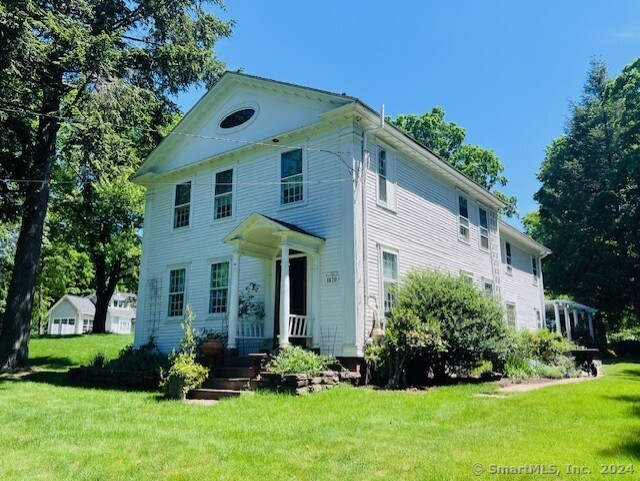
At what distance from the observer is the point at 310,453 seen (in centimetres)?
509

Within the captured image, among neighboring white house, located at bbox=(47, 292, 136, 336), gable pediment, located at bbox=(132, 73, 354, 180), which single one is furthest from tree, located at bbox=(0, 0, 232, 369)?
neighboring white house, located at bbox=(47, 292, 136, 336)

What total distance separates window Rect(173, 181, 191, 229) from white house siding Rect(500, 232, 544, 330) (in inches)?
501

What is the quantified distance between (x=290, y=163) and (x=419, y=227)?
169 inches

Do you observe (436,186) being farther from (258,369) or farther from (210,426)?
(210,426)

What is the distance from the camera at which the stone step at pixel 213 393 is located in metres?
A: 9.38

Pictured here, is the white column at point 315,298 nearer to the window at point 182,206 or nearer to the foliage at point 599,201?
the window at point 182,206

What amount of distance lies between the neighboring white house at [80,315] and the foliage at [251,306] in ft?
138

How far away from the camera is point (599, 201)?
29.3m

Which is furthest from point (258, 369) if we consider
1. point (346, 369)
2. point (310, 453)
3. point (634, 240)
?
point (634, 240)

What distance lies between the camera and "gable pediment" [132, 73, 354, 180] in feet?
42.9

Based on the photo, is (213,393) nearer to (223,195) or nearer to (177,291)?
(177,291)

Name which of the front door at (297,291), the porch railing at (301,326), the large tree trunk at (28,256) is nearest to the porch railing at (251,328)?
the front door at (297,291)

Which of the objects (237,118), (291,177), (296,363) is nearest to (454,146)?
(237,118)

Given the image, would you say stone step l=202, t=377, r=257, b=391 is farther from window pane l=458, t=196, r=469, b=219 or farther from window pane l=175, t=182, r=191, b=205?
window pane l=458, t=196, r=469, b=219
